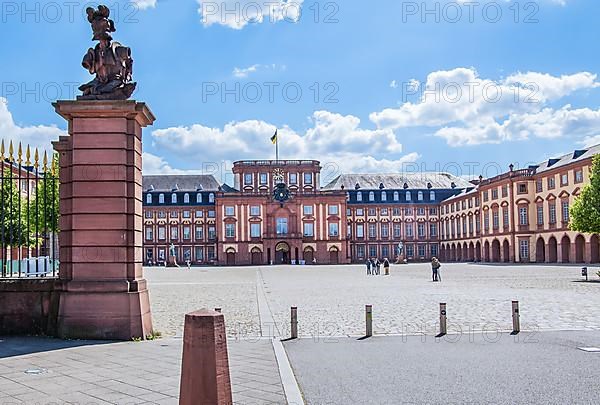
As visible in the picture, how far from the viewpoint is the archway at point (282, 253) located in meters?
97.9

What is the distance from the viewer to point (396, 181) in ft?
355

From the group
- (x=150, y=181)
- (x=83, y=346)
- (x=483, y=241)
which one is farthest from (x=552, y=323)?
(x=150, y=181)

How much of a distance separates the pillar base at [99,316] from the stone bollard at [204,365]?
6.74 m

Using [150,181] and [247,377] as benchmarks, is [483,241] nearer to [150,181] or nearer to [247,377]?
[150,181]

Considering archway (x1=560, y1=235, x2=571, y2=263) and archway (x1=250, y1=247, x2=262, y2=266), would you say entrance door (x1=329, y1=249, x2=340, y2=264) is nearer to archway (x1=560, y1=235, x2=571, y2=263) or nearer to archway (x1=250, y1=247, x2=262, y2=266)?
archway (x1=250, y1=247, x2=262, y2=266)

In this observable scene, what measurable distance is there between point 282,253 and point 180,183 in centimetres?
2235

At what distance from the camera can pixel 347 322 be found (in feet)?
51.1

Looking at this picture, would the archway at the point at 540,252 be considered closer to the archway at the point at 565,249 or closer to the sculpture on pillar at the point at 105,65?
the archway at the point at 565,249

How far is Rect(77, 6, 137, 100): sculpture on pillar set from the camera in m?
12.3

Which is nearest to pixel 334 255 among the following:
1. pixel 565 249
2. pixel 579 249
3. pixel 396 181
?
pixel 396 181

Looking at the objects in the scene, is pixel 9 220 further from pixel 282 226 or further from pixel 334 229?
pixel 334 229

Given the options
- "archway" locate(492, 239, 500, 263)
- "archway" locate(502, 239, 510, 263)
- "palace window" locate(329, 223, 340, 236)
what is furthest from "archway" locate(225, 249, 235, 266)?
"archway" locate(502, 239, 510, 263)

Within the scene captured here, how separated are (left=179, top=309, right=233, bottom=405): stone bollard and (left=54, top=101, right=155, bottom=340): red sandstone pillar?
22.2 ft

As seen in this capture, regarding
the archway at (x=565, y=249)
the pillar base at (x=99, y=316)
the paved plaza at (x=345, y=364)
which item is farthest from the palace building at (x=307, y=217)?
the pillar base at (x=99, y=316)
